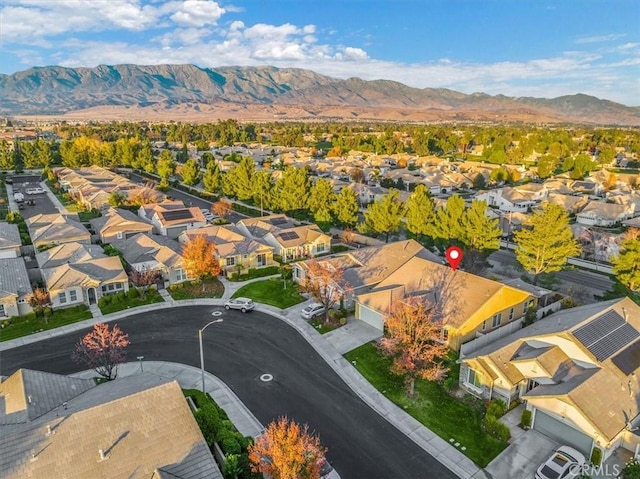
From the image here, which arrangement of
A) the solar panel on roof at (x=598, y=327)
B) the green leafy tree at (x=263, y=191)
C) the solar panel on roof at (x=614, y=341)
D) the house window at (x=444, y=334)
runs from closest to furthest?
the solar panel on roof at (x=614, y=341) < the solar panel on roof at (x=598, y=327) < the house window at (x=444, y=334) < the green leafy tree at (x=263, y=191)

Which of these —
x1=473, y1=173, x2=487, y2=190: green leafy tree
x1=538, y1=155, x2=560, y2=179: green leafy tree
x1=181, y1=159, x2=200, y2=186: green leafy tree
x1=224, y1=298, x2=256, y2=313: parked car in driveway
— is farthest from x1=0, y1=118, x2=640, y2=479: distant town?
x1=538, y1=155, x2=560, y2=179: green leafy tree

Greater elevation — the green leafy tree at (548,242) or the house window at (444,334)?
the green leafy tree at (548,242)

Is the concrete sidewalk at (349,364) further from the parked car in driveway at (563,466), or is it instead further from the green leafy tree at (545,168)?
the green leafy tree at (545,168)

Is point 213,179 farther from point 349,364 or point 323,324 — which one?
point 349,364

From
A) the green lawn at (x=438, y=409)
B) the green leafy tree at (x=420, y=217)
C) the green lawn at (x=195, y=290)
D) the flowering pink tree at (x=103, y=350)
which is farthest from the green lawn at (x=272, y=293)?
the green leafy tree at (x=420, y=217)

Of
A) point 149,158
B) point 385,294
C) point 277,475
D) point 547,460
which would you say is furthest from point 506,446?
point 149,158

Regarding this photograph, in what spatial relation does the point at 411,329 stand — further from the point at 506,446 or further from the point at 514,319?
the point at 514,319
